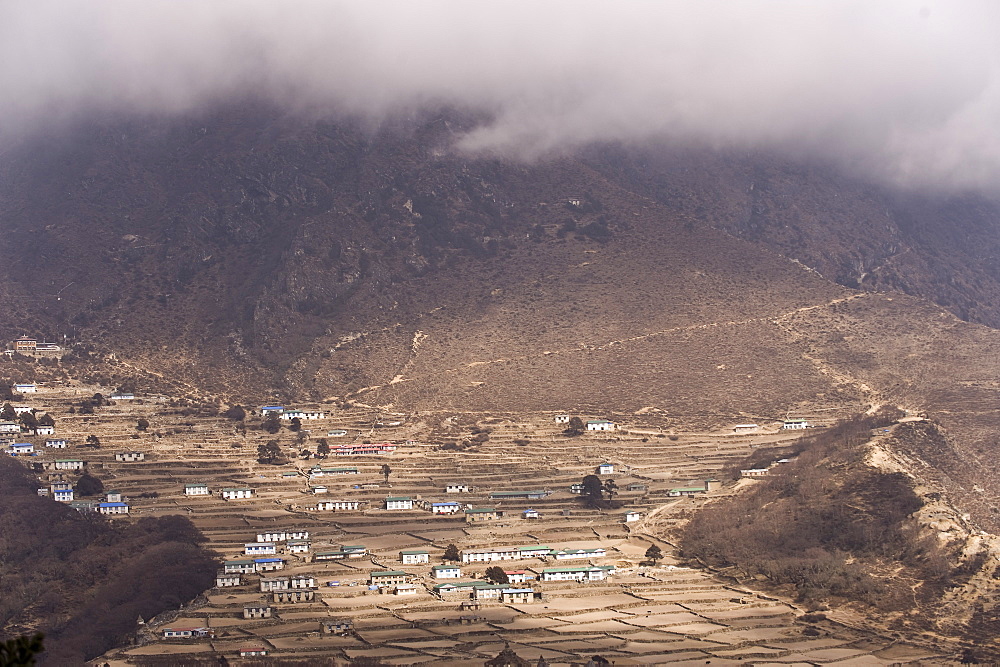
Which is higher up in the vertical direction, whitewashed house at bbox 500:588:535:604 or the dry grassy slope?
the dry grassy slope

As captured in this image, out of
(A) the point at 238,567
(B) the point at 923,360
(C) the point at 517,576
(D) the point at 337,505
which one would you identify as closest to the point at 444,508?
(D) the point at 337,505

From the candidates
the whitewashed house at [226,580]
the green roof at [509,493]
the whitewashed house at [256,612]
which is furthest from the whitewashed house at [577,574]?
the green roof at [509,493]

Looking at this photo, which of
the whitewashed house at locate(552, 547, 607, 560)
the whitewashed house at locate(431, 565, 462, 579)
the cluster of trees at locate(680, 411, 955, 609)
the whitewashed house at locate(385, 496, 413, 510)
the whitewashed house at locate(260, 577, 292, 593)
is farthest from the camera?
the whitewashed house at locate(385, 496, 413, 510)

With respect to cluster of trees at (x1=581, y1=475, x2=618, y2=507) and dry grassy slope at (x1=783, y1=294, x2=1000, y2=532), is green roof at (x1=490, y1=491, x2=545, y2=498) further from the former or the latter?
dry grassy slope at (x1=783, y1=294, x2=1000, y2=532)

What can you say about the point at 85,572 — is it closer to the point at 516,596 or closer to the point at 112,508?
the point at 112,508

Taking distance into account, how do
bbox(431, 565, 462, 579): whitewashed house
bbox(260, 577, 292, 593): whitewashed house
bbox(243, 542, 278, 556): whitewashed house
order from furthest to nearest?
Result: 1. bbox(243, 542, 278, 556): whitewashed house
2. bbox(431, 565, 462, 579): whitewashed house
3. bbox(260, 577, 292, 593): whitewashed house

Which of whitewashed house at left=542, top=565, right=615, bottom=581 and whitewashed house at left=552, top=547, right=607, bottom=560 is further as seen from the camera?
whitewashed house at left=552, top=547, right=607, bottom=560

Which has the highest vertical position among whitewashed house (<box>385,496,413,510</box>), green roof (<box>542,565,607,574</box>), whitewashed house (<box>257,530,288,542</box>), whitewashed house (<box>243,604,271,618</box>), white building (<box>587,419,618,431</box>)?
white building (<box>587,419,618,431</box>)

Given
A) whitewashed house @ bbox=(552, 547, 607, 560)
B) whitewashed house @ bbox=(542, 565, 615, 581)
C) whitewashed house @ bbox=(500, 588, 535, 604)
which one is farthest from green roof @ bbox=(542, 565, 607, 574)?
whitewashed house @ bbox=(500, 588, 535, 604)

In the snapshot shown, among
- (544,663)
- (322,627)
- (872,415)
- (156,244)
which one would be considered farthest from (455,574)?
(156,244)
